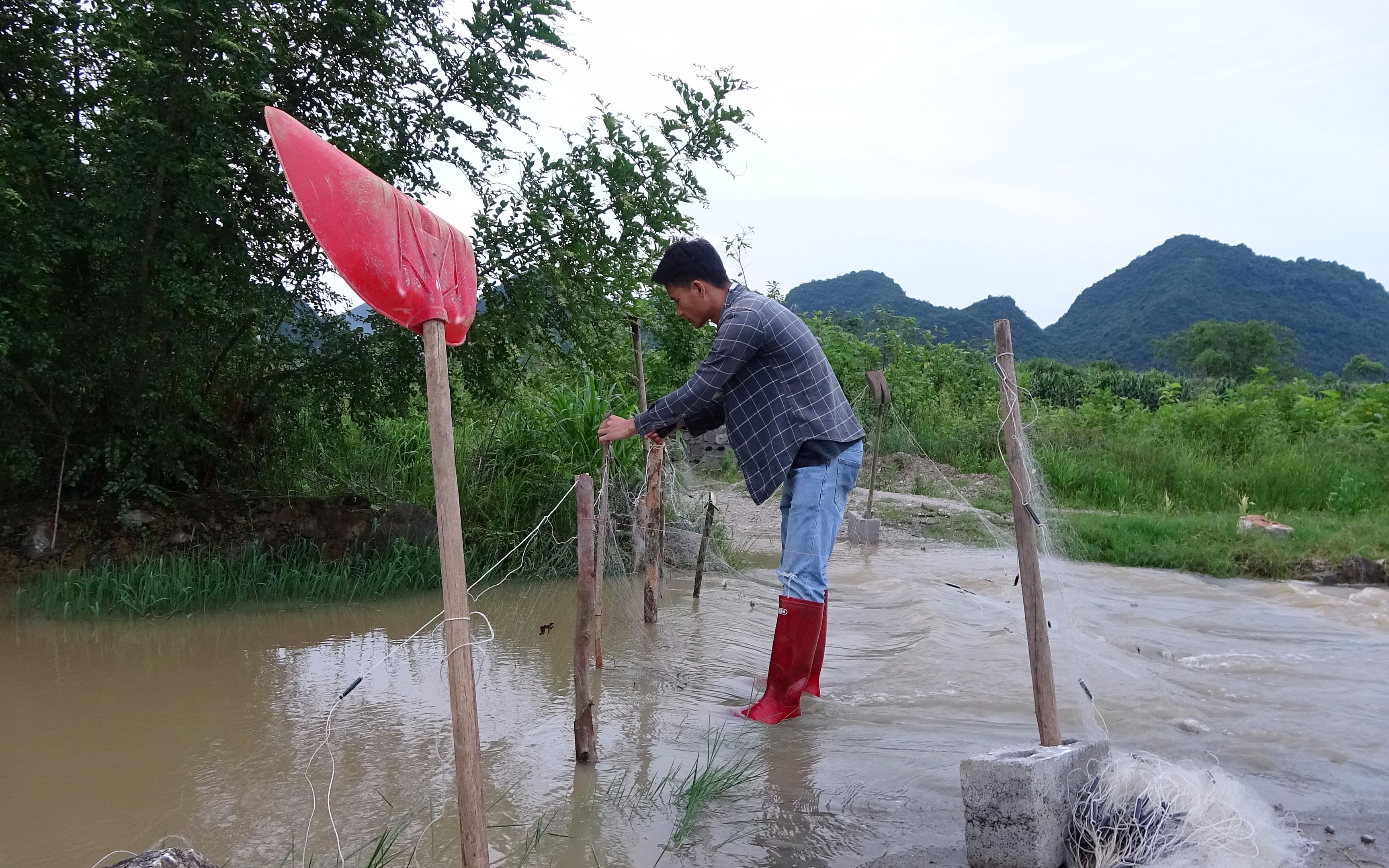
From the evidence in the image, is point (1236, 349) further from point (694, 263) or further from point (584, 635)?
point (584, 635)

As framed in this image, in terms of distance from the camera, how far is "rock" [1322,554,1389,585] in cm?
674

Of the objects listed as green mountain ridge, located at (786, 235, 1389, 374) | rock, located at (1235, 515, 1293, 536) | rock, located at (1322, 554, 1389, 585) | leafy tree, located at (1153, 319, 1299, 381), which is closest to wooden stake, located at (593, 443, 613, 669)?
rock, located at (1322, 554, 1389, 585)

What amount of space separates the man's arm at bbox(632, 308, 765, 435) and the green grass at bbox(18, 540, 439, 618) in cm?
304

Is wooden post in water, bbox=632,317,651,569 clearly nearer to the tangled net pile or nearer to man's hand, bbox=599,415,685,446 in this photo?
man's hand, bbox=599,415,685,446

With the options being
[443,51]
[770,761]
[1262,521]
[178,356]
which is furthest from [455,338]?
[1262,521]

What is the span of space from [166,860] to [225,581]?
13.4ft

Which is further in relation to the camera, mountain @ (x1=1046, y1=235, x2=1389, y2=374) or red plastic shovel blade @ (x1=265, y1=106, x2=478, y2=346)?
mountain @ (x1=1046, y1=235, x2=1389, y2=374)

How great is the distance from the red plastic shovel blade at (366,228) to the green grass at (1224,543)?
207 inches

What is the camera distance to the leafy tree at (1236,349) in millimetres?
40438

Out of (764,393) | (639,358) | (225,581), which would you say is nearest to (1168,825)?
(764,393)

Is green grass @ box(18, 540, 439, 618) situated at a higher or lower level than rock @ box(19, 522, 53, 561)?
lower

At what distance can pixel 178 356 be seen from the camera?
5520mm

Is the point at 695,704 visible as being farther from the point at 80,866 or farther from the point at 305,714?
the point at 80,866

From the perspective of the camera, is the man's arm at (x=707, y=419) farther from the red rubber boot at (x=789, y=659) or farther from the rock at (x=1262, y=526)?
the rock at (x=1262, y=526)
